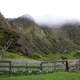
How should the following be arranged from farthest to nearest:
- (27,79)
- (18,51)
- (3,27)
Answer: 1. (3,27)
2. (18,51)
3. (27,79)

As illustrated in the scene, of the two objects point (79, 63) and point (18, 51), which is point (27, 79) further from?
point (18, 51)

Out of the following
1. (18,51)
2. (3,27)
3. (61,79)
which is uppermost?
(3,27)

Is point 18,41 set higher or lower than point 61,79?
higher

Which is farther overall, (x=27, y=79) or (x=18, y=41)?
(x=18, y=41)

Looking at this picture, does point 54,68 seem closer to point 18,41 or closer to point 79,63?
point 79,63

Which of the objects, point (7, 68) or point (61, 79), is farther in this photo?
point (7, 68)

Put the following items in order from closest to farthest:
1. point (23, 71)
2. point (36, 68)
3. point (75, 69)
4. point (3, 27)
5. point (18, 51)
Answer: point (23, 71) < point (36, 68) < point (75, 69) < point (18, 51) < point (3, 27)

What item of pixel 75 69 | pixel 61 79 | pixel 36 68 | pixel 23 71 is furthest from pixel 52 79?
pixel 75 69

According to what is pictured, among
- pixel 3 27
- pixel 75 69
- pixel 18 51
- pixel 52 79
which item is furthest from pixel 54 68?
pixel 3 27

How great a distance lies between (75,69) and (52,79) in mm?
18417

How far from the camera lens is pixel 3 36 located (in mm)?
168500

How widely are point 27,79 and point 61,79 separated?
380cm

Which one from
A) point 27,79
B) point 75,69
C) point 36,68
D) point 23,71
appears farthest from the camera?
point 75,69

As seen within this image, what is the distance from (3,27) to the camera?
18275 centimetres
